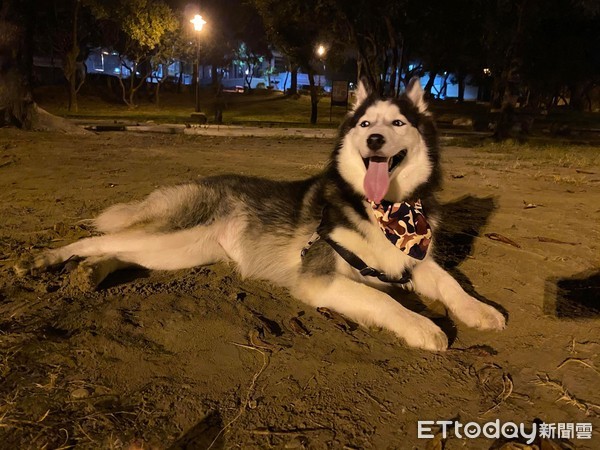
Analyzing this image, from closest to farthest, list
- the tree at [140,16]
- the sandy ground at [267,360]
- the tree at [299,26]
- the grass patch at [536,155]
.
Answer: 1. the sandy ground at [267,360]
2. the grass patch at [536,155]
3. the tree at [299,26]
4. the tree at [140,16]

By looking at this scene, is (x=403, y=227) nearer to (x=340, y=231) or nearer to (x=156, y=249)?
(x=340, y=231)

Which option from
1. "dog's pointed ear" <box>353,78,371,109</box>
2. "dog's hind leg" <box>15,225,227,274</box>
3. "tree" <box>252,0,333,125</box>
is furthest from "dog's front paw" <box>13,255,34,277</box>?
"tree" <box>252,0,333,125</box>

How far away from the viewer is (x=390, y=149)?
3.39 metres

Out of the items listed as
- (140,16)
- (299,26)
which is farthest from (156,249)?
(140,16)

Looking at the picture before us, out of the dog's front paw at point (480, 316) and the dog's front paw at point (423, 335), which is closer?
the dog's front paw at point (423, 335)

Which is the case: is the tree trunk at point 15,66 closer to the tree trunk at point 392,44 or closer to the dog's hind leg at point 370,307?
the dog's hind leg at point 370,307

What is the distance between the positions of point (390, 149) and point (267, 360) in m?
1.78

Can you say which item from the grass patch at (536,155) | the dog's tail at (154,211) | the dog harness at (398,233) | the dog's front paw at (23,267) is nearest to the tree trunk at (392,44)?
the grass patch at (536,155)

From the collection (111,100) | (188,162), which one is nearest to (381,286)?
(188,162)

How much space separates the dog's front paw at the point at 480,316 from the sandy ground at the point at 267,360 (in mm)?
66

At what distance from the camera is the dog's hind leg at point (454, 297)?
3016 mm

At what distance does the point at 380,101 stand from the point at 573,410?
103 inches

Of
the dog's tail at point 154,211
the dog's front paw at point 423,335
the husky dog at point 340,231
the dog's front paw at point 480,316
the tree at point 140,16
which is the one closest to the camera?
the dog's front paw at point 423,335
